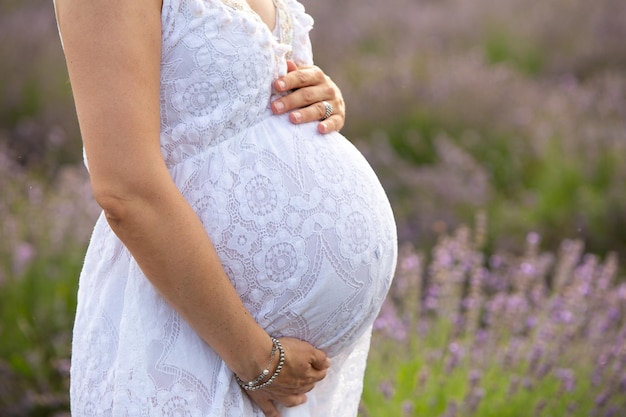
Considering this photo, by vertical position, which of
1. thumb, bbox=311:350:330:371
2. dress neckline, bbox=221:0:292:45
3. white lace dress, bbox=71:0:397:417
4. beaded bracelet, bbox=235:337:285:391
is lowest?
thumb, bbox=311:350:330:371

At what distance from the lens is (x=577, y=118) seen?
612cm

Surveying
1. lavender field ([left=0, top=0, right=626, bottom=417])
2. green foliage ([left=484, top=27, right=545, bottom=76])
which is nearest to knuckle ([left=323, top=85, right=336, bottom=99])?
lavender field ([left=0, top=0, right=626, bottom=417])

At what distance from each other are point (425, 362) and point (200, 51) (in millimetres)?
1985

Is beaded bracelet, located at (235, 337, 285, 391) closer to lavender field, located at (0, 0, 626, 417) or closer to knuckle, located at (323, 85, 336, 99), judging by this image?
knuckle, located at (323, 85, 336, 99)

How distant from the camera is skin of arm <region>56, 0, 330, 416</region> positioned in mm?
1365

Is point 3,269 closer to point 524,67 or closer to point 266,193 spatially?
point 266,193

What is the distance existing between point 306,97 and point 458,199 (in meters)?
3.57

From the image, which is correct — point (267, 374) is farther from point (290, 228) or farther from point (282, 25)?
point (282, 25)

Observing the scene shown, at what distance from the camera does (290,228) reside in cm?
163

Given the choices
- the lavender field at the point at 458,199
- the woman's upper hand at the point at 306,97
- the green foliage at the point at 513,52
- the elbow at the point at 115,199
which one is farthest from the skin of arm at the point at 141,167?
the green foliage at the point at 513,52

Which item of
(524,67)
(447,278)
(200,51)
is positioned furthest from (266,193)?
(524,67)

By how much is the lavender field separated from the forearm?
1355 mm

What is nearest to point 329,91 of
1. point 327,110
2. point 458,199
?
point 327,110

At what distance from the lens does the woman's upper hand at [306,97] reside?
1715 mm
